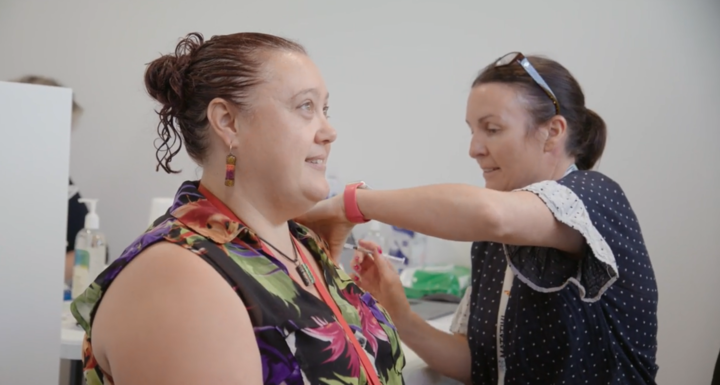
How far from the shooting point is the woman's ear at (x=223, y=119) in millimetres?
1082

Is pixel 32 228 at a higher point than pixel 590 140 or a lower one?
lower

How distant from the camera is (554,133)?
155 centimetres

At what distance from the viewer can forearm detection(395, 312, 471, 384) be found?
5.34 feet

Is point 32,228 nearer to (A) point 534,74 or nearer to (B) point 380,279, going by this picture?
(B) point 380,279

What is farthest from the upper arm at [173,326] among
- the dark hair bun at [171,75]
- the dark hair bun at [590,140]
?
the dark hair bun at [590,140]

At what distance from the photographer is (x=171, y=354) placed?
0.85 m

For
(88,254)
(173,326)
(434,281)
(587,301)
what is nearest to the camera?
(173,326)

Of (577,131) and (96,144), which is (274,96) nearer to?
(577,131)

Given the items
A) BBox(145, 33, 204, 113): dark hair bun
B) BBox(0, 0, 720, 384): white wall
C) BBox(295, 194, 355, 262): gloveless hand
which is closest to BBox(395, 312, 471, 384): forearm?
BBox(295, 194, 355, 262): gloveless hand

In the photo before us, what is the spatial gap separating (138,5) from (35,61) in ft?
1.92

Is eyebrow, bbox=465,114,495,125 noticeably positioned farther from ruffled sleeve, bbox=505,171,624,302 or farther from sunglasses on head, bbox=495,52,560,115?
ruffled sleeve, bbox=505,171,624,302

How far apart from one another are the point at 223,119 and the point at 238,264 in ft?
0.82

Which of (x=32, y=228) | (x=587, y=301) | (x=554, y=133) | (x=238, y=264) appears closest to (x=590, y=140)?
(x=554, y=133)

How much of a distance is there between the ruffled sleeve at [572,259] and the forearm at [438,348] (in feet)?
1.02
